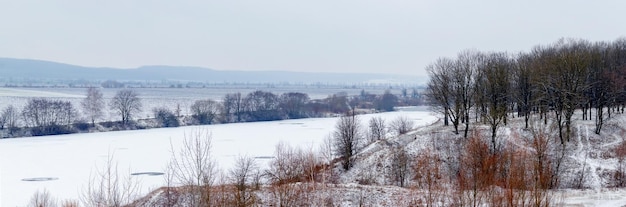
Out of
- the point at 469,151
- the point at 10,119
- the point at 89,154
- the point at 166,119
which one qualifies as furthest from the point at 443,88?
the point at 10,119

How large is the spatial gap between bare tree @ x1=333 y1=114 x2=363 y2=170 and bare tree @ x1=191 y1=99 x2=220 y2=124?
1912 inches

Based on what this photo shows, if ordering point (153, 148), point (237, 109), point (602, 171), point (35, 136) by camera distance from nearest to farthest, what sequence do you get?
point (602, 171), point (153, 148), point (35, 136), point (237, 109)

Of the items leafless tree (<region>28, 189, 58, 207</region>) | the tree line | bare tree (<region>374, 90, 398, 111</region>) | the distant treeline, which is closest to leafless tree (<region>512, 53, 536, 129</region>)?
the tree line

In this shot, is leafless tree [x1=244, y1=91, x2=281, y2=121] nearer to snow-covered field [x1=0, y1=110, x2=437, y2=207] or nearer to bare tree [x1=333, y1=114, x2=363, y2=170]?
snow-covered field [x1=0, y1=110, x2=437, y2=207]

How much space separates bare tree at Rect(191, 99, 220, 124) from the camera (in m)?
89.1

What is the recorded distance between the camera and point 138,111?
93.4 m

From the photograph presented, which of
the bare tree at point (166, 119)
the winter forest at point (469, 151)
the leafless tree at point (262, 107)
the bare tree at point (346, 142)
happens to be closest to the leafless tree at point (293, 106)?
the leafless tree at point (262, 107)

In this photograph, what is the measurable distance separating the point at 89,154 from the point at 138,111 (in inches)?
1725

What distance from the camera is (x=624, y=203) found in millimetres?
23031

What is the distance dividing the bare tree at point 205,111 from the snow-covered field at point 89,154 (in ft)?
50.7

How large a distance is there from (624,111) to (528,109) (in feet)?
30.2

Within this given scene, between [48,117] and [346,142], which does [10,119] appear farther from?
[346,142]

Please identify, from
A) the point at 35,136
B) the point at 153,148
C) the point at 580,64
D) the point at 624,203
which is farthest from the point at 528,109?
the point at 35,136

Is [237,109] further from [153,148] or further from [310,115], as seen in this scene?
[153,148]
